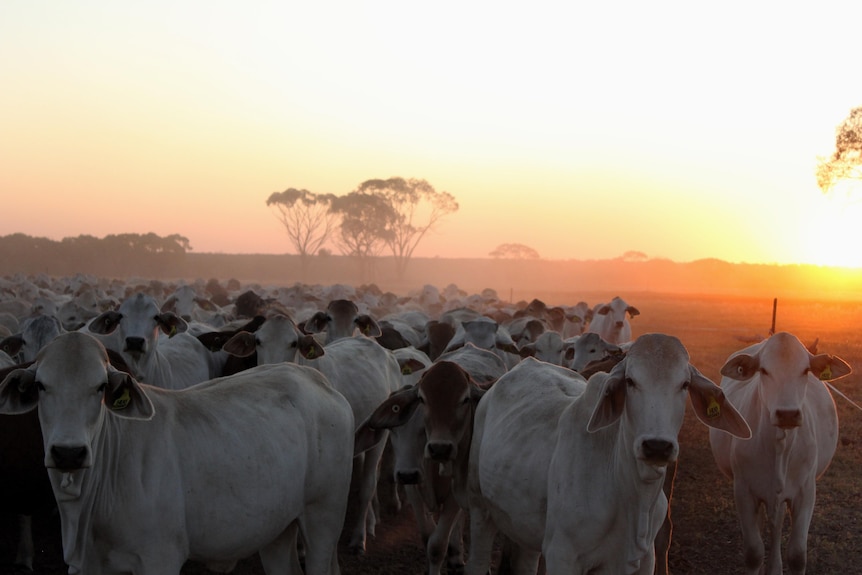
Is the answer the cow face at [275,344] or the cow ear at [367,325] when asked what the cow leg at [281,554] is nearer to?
the cow face at [275,344]

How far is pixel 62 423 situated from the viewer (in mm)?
3973

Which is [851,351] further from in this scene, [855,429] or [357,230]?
[357,230]

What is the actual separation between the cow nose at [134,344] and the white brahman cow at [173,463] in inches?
131

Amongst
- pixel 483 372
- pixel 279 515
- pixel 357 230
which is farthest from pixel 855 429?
pixel 357 230

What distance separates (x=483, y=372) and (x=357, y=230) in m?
67.0

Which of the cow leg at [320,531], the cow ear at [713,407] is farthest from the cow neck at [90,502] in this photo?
the cow ear at [713,407]

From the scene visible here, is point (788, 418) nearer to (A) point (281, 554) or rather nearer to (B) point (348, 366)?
(A) point (281, 554)

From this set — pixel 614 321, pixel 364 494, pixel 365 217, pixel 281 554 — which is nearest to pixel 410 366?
pixel 364 494

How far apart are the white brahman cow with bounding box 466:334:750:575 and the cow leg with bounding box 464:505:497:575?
1.45 feet

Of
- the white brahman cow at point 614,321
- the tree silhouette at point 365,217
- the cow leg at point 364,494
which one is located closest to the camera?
the cow leg at point 364,494

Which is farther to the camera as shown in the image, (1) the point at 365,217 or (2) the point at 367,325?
(1) the point at 365,217

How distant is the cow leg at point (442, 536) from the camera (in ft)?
20.4

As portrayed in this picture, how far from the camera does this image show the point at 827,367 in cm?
652

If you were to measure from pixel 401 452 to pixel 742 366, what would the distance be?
10.1ft
